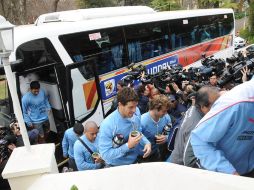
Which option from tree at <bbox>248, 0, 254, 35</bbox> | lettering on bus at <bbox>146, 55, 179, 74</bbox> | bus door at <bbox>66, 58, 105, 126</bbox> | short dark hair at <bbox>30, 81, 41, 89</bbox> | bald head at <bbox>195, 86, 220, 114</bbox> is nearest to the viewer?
bald head at <bbox>195, 86, 220, 114</bbox>

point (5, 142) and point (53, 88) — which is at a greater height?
point (53, 88)

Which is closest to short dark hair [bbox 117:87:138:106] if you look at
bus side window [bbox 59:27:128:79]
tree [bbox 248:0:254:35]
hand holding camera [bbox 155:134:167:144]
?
hand holding camera [bbox 155:134:167:144]

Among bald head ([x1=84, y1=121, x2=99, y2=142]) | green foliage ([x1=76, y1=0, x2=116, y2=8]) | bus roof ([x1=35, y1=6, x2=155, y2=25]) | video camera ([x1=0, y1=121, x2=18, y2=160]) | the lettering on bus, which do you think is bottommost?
video camera ([x1=0, y1=121, x2=18, y2=160])

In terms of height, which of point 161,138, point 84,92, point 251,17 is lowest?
point 161,138

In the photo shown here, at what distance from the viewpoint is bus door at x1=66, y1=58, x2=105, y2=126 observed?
22.9 feet

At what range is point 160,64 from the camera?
33.2 ft

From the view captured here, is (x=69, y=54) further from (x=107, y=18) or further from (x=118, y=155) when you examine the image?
(x=118, y=155)

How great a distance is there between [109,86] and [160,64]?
2.50 meters

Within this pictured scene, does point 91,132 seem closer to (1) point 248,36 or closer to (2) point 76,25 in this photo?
(2) point 76,25

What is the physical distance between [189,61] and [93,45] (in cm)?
496

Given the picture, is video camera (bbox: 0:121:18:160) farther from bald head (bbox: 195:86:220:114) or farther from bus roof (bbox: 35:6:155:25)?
bus roof (bbox: 35:6:155:25)

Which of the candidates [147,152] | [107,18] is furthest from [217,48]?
[147,152]

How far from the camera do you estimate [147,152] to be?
398 centimetres

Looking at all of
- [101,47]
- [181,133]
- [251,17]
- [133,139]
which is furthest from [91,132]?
[251,17]
